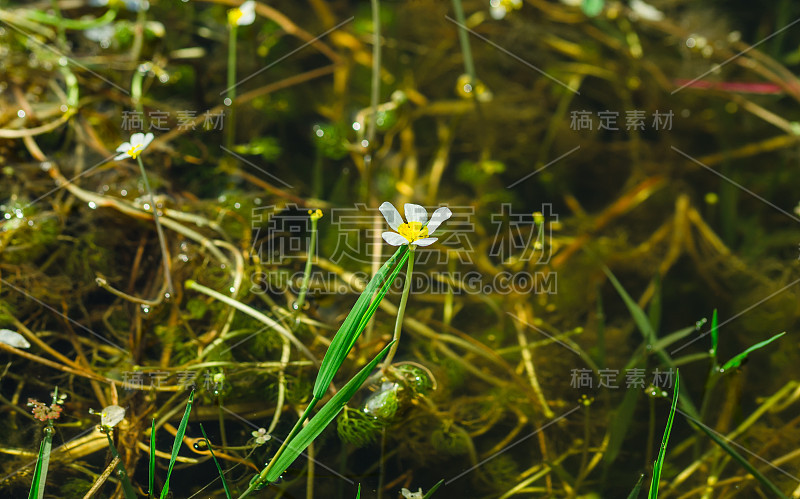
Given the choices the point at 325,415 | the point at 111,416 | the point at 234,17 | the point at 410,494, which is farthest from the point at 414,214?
the point at 234,17

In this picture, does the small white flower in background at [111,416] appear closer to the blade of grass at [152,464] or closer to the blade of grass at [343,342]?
the blade of grass at [152,464]

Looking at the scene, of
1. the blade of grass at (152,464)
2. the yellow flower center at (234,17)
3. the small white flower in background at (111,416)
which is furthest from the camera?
the yellow flower center at (234,17)

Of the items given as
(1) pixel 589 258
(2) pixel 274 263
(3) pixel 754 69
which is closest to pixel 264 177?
(2) pixel 274 263

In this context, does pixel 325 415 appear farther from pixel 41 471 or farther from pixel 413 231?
pixel 41 471

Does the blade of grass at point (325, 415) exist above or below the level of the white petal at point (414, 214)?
below

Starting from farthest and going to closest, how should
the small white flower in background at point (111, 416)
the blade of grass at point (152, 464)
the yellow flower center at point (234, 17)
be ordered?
1. the yellow flower center at point (234, 17)
2. the small white flower in background at point (111, 416)
3. the blade of grass at point (152, 464)

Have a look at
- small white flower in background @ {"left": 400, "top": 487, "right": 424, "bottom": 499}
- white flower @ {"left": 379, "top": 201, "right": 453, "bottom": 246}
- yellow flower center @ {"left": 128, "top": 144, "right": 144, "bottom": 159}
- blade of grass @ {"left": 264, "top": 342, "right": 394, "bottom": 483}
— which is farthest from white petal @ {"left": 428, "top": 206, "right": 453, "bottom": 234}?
yellow flower center @ {"left": 128, "top": 144, "right": 144, "bottom": 159}

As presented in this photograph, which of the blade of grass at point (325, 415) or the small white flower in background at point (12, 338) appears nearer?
the blade of grass at point (325, 415)

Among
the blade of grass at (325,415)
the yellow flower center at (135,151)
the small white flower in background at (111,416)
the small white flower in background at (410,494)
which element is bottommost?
the small white flower in background at (410,494)

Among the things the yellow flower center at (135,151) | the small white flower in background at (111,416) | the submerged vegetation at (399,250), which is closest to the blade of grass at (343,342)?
the submerged vegetation at (399,250)

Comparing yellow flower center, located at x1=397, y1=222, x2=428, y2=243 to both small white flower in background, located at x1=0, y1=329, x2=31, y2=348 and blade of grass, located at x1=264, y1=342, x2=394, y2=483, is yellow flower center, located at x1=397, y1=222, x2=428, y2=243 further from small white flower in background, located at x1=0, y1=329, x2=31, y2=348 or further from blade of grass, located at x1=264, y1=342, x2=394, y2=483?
small white flower in background, located at x1=0, y1=329, x2=31, y2=348
